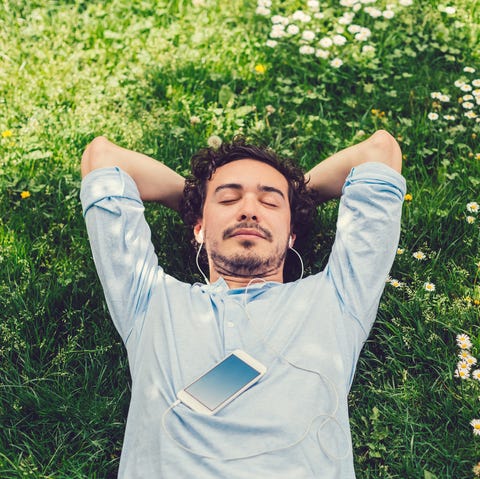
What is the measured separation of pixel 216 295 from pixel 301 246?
1.02m

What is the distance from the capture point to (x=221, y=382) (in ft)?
9.14

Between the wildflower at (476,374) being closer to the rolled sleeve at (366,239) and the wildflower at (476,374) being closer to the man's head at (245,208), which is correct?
the rolled sleeve at (366,239)

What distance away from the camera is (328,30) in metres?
5.28

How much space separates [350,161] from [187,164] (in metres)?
1.27

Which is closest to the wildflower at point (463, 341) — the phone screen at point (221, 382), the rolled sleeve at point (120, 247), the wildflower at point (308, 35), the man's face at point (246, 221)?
the man's face at point (246, 221)

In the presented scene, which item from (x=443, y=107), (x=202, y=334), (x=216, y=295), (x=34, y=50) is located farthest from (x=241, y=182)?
(x=34, y=50)

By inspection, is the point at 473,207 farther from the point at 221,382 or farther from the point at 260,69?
the point at 221,382

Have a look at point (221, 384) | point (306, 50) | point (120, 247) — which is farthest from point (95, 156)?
point (306, 50)

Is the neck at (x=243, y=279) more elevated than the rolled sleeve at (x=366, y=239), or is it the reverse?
the rolled sleeve at (x=366, y=239)

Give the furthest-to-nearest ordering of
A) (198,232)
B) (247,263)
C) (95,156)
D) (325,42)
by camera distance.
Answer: (325,42)
(198,232)
(95,156)
(247,263)

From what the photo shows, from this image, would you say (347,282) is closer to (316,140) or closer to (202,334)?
(202,334)

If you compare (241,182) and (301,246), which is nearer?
(241,182)

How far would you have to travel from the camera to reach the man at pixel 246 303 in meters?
2.69

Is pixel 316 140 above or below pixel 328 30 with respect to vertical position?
below
